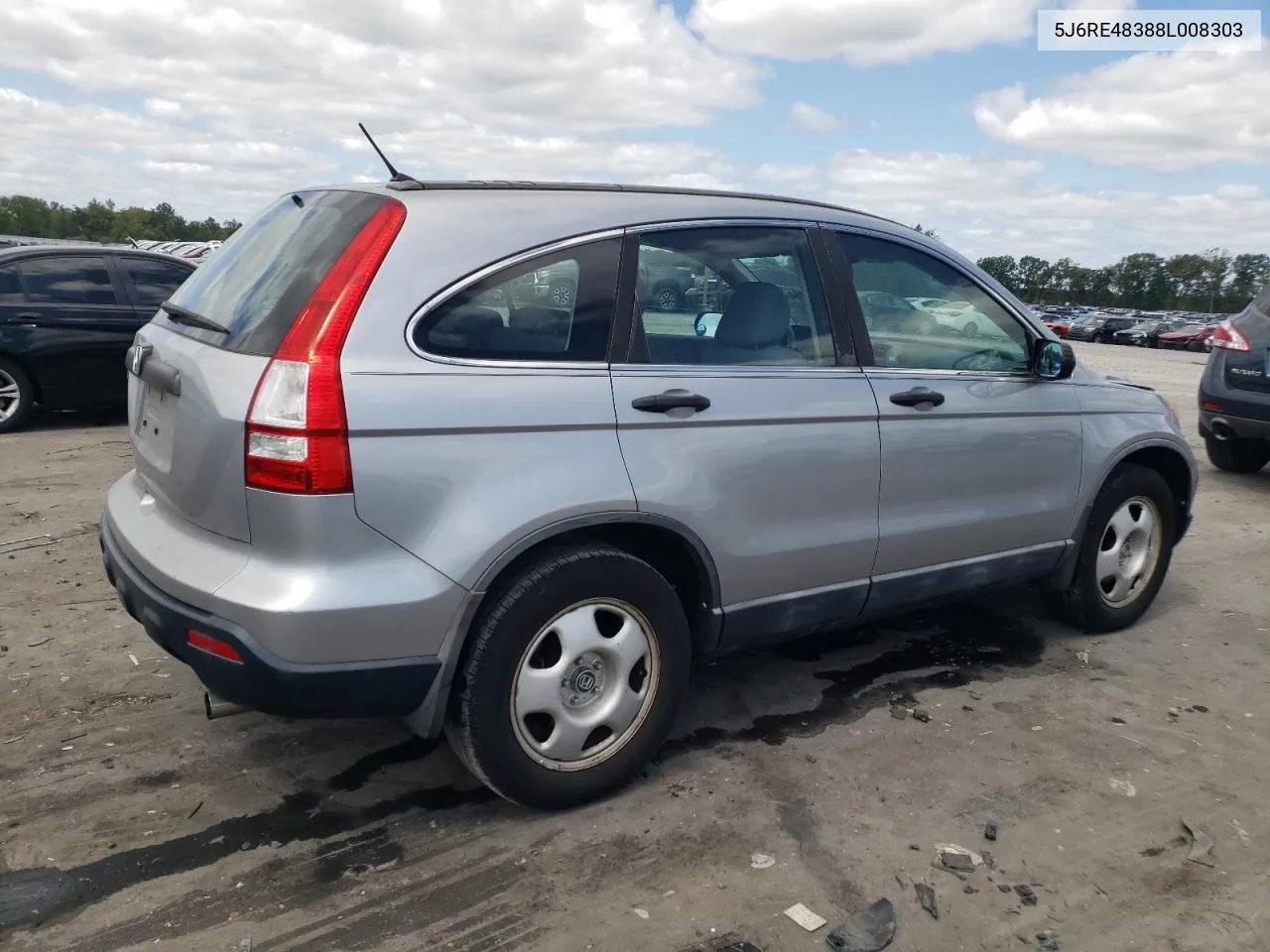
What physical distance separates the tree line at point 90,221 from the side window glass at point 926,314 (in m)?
76.0

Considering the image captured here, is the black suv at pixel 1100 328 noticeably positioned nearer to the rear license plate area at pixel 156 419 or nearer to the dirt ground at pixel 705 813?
the dirt ground at pixel 705 813

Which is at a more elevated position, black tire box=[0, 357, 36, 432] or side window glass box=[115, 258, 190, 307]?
side window glass box=[115, 258, 190, 307]

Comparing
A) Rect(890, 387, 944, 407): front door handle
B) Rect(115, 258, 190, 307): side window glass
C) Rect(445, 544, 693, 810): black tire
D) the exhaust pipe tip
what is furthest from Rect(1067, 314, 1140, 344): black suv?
the exhaust pipe tip

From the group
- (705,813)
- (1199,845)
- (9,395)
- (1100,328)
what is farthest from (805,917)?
(1100,328)

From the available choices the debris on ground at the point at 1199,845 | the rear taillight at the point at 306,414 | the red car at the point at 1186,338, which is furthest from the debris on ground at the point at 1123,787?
the red car at the point at 1186,338

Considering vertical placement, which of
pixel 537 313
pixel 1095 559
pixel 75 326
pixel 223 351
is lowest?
pixel 1095 559

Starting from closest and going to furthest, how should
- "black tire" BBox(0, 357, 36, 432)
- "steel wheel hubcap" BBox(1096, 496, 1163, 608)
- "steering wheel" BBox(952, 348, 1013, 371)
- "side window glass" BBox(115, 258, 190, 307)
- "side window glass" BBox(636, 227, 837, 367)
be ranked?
"side window glass" BBox(636, 227, 837, 367) → "steering wheel" BBox(952, 348, 1013, 371) → "steel wheel hubcap" BBox(1096, 496, 1163, 608) → "black tire" BBox(0, 357, 36, 432) → "side window glass" BBox(115, 258, 190, 307)

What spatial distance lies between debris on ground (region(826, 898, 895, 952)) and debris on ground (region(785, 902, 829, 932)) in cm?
4

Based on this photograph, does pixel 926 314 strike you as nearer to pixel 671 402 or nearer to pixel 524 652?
pixel 671 402

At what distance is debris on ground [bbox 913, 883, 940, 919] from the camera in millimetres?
2600

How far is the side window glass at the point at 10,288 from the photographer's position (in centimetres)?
848

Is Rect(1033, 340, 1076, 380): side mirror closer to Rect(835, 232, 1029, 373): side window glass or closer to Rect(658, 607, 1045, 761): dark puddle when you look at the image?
Rect(835, 232, 1029, 373): side window glass

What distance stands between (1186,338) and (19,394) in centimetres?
4804

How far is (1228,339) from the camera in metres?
7.74
